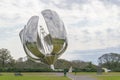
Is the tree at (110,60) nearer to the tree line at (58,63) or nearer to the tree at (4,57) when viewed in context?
the tree line at (58,63)

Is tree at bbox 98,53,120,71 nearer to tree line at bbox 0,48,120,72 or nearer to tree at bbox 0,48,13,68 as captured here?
tree line at bbox 0,48,120,72

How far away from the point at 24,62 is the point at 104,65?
25.5 meters

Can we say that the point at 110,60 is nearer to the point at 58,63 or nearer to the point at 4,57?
the point at 58,63

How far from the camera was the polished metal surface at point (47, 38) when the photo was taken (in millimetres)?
60219

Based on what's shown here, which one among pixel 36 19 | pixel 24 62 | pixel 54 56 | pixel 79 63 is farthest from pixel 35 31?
pixel 79 63

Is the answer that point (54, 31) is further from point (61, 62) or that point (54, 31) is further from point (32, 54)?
point (61, 62)

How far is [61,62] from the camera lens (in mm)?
107188

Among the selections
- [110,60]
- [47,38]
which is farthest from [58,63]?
[47,38]

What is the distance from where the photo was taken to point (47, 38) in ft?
206

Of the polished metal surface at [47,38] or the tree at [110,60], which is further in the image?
the tree at [110,60]

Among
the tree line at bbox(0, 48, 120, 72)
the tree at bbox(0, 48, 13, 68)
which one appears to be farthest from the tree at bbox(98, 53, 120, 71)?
the tree at bbox(0, 48, 13, 68)

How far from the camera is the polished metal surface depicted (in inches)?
2371

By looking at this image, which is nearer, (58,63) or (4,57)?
(4,57)

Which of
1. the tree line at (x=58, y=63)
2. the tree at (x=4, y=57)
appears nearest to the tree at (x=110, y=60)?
the tree line at (x=58, y=63)
